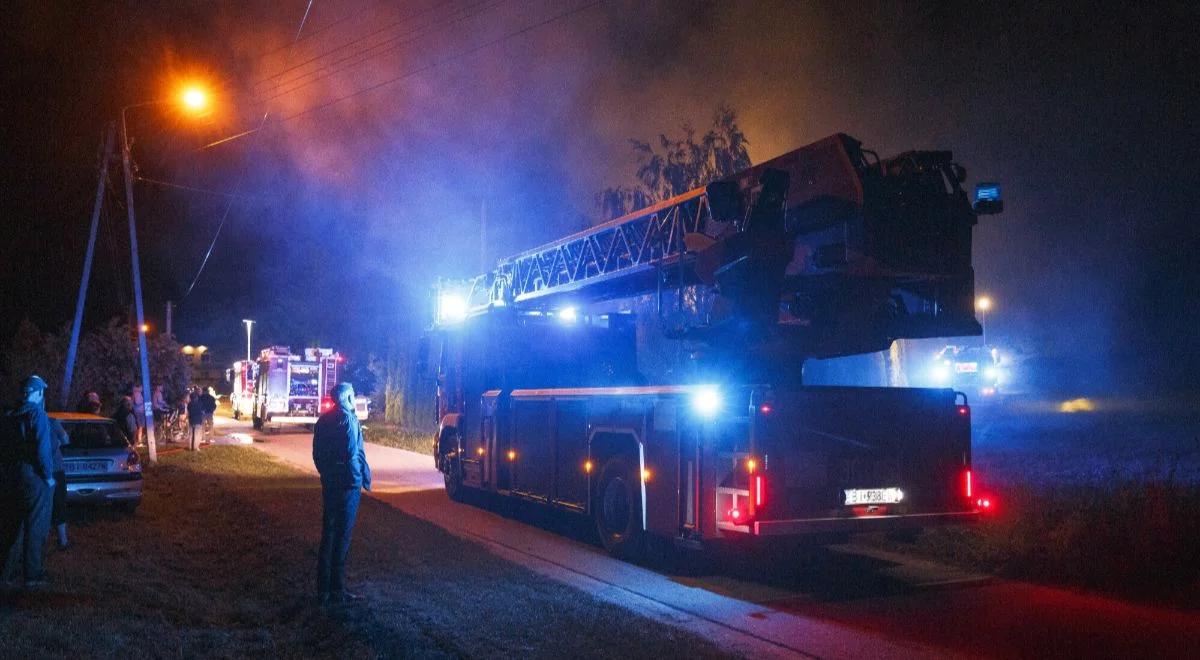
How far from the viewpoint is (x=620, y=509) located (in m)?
9.88

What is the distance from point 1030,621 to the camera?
6.99m

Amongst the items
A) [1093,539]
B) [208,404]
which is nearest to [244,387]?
[208,404]

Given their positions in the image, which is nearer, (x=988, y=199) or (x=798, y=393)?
(x=798, y=393)

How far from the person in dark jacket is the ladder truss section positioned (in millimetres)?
6980

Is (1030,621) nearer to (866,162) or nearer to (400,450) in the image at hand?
(866,162)

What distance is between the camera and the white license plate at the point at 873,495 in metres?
8.02

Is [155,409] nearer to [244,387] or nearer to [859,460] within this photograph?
[244,387]

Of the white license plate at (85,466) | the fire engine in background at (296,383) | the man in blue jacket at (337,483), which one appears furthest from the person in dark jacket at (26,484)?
the fire engine in background at (296,383)

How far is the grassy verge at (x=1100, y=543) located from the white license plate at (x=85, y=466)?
10.3 metres

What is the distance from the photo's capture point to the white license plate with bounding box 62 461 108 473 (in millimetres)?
11562

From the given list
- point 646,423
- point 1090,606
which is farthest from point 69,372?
point 1090,606

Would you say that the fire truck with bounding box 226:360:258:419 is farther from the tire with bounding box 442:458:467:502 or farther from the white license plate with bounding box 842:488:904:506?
the white license plate with bounding box 842:488:904:506

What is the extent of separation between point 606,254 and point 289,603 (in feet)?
24.3

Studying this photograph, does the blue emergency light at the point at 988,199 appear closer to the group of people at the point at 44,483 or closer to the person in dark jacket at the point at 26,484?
the group of people at the point at 44,483
